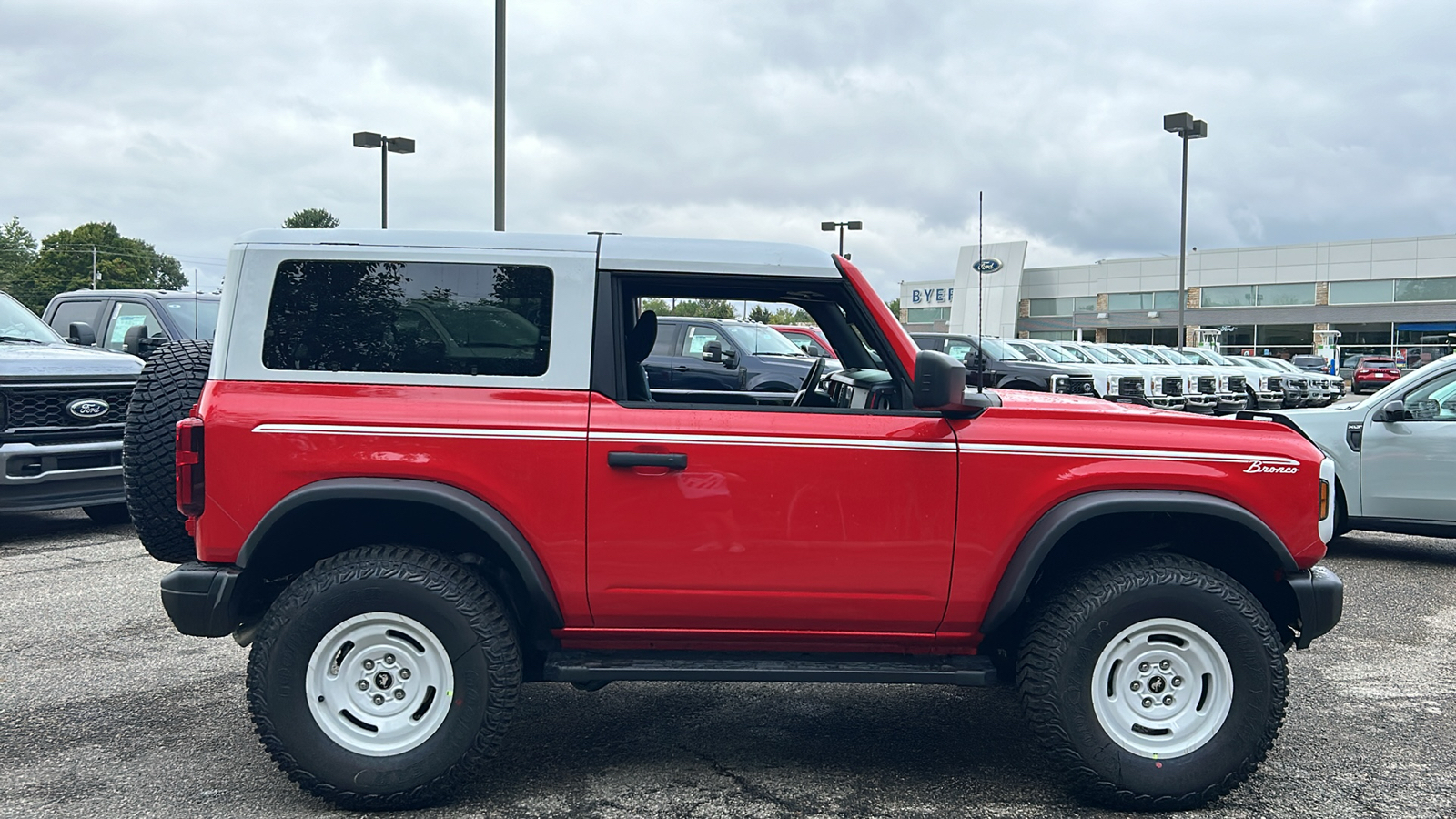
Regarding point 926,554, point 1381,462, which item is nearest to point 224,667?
point 926,554

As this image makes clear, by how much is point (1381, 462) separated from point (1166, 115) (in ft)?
82.3

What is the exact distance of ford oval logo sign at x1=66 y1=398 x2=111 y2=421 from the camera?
7.94 m

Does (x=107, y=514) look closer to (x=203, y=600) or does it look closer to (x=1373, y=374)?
(x=203, y=600)

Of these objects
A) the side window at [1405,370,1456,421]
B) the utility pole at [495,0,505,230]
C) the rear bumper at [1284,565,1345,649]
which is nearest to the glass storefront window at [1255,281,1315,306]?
the utility pole at [495,0,505,230]

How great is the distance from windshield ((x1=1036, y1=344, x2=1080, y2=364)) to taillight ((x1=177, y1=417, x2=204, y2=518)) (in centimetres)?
1873

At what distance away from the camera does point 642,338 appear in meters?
4.31

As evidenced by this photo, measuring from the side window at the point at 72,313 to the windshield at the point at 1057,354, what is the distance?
15.9m

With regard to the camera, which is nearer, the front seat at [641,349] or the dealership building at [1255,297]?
the front seat at [641,349]

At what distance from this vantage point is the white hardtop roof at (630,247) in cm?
358

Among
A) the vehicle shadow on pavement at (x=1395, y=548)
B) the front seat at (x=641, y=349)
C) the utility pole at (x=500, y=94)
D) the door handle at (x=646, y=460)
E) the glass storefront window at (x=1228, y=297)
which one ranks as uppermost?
the glass storefront window at (x=1228, y=297)

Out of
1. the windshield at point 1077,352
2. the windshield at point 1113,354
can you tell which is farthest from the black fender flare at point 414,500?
the windshield at point 1113,354

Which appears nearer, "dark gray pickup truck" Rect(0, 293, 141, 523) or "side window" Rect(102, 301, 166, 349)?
"dark gray pickup truck" Rect(0, 293, 141, 523)

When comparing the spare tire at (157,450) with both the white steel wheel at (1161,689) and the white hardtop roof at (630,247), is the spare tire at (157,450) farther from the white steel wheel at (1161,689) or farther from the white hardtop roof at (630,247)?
the white steel wheel at (1161,689)

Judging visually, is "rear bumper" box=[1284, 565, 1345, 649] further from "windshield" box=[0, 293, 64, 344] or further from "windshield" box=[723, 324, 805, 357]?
"windshield" box=[723, 324, 805, 357]
